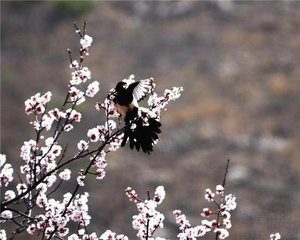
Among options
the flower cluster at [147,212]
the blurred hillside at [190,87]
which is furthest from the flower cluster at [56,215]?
the blurred hillside at [190,87]

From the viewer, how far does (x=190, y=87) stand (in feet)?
46.0

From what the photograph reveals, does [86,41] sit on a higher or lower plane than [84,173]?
higher

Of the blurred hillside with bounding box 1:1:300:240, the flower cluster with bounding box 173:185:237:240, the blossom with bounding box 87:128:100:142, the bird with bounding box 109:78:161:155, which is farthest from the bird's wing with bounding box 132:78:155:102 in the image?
the blurred hillside with bounding box 1:1:300:240

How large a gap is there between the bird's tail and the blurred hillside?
639 centimetres

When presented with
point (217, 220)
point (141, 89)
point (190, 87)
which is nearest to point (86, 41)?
point (141, 89)

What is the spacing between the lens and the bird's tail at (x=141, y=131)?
3338 mm

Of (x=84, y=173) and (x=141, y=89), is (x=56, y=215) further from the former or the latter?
(x=141, y=89)

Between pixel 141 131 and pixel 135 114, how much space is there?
0.12 meters

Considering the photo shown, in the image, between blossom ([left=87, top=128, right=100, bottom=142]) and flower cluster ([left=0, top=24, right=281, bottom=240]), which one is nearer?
flower cluster ([left=0, top=24, right=281, bottom=240])

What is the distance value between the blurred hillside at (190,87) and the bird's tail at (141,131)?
639 cm

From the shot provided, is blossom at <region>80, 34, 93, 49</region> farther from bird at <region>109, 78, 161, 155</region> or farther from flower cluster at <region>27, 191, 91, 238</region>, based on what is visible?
flower cluster at <region>27, 191, 91, 238</region>

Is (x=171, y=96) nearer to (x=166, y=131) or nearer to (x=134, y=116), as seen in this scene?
(x=134, y=116)

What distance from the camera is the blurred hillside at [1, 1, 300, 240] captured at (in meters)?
10.6

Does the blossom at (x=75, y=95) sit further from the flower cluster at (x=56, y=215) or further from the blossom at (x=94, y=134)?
the flower cluster at (x=56, y=215)
